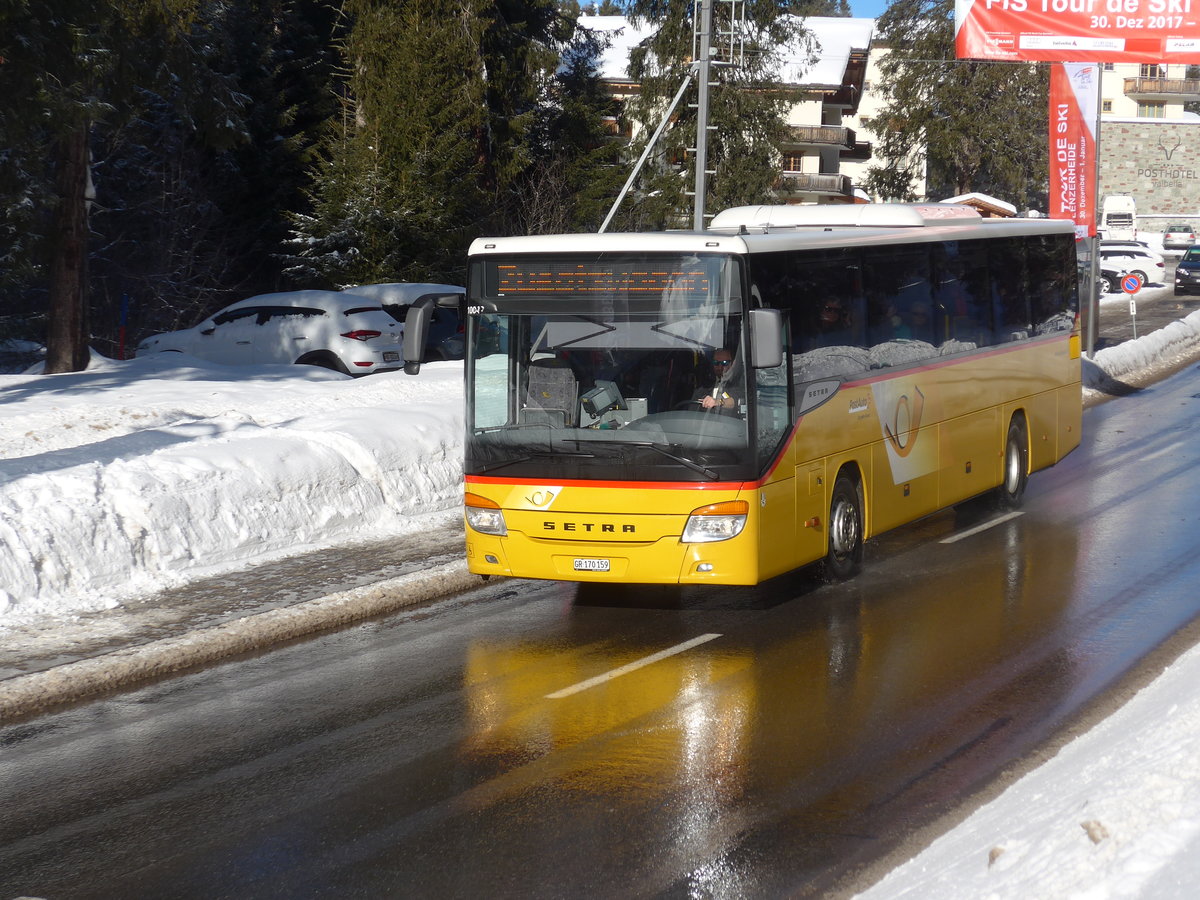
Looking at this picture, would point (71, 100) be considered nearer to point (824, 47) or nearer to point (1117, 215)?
point (824, 47)

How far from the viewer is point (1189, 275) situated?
5119 cm

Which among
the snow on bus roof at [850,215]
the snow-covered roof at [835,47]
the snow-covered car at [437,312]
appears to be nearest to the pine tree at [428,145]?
the snow-covered car at [437,312]

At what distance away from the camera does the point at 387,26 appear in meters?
38.3

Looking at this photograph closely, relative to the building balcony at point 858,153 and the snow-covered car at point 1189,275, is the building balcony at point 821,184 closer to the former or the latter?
the building balcony at point 858,153

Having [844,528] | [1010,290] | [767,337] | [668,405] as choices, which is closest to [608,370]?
[668,405]

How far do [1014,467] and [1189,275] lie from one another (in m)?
40.8

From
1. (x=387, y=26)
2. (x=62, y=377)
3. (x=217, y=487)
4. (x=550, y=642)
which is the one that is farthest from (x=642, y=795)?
(x=387, y=26)

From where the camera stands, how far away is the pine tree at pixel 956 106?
70.8 metres

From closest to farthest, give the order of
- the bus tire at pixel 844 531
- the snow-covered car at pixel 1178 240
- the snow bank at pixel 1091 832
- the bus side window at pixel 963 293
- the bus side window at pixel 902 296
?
the snow bank at pixel 1091 832 < the bus tire at pixel 844 531 < the bus side window at pixel 902 296 < the bus side window at pixel 963 293 < the snow-covered car at pixel 1178 240

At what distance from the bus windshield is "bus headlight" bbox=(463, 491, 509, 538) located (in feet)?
0.74

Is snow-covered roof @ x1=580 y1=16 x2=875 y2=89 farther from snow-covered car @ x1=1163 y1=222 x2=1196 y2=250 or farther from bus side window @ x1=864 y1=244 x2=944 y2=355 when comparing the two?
bus side window @ x1=864 y1=244 x2=944 y2=355

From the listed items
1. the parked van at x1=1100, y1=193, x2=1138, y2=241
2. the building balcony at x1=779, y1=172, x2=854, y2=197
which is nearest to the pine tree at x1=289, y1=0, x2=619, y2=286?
the building balcony at x1=779, y1=172, x2=854, y2=197

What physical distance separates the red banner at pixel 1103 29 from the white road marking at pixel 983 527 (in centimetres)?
1710

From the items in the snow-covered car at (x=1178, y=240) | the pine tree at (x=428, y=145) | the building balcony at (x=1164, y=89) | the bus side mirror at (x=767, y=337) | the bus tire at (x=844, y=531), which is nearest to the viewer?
the bus side mirror at (x=767, y=337)
